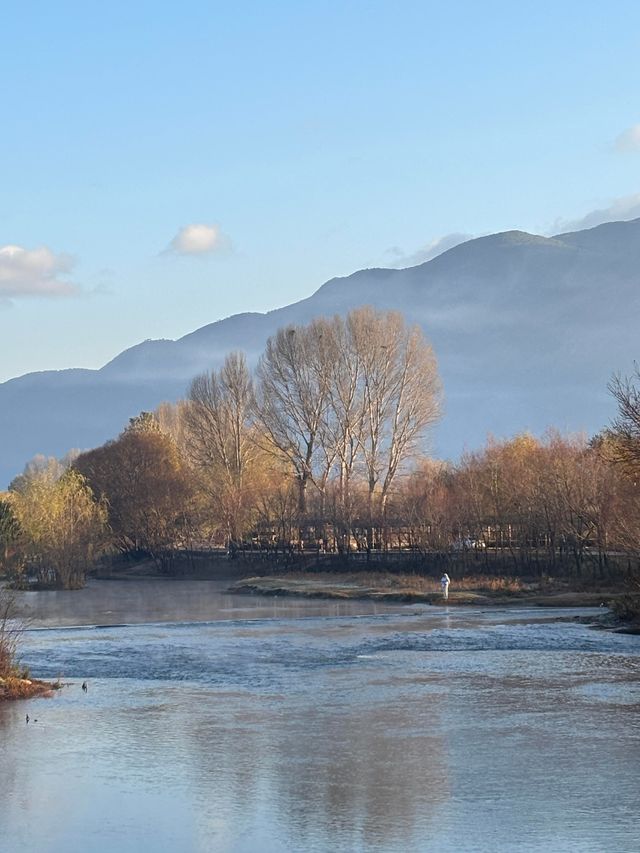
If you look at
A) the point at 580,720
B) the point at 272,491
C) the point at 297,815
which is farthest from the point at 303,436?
the point at 297,815

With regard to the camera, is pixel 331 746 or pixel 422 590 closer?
pixel 331 746

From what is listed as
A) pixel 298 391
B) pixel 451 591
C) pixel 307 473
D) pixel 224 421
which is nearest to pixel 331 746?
pixel 451 591

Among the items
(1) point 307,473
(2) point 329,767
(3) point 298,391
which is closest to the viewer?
(2) point 329,767

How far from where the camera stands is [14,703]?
883 inches

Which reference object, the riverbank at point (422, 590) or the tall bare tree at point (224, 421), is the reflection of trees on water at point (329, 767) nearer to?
the riverbank at point (422, 590)

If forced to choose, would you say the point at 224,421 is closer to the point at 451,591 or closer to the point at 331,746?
the point at 451,591

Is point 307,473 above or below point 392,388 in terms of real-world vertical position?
below

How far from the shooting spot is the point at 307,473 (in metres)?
76.9

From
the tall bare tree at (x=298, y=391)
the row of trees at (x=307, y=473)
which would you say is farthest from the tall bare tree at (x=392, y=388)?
the tall bare tree at (x=298, y=391)

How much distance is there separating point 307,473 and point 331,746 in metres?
59.2

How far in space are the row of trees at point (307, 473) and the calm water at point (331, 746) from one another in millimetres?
30248

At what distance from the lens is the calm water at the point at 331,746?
43.2 ft

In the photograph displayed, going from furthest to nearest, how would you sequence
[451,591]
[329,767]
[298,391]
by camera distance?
[298,391] → [451,591] → [329,767]

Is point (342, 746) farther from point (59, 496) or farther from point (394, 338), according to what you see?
point (394, 338)
